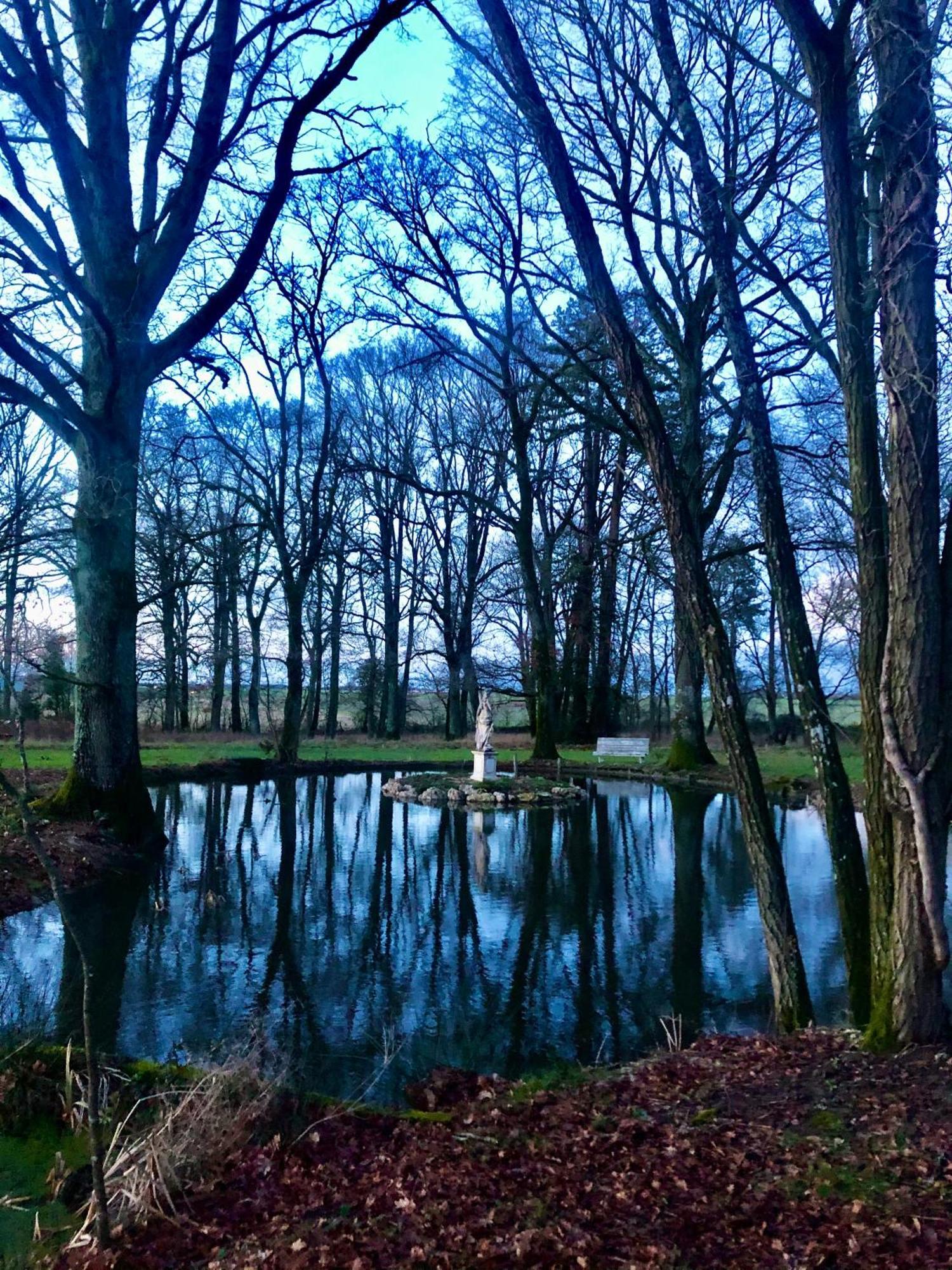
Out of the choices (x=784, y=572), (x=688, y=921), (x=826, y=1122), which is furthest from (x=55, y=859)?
(x=826, y=1122)

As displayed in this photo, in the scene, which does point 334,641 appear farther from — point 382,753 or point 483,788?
point 483,788

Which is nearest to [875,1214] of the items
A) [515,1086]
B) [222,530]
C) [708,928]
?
[515,1086]

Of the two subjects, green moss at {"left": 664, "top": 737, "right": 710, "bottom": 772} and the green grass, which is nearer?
the green grass

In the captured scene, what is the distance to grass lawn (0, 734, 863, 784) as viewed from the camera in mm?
21031

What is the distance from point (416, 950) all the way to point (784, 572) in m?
4.17

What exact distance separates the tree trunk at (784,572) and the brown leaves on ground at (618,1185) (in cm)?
96

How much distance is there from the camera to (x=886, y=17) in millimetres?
4559

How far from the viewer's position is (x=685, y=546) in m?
→ 5.80

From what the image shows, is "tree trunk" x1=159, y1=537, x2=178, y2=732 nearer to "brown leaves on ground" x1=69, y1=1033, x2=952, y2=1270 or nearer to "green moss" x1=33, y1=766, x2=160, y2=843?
"green moss" x1=33, y1=766, x2=160, y2=843

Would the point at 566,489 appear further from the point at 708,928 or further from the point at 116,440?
the point at 708,928

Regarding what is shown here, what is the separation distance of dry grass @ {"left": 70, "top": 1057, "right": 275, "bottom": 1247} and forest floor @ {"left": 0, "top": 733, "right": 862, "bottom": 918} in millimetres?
5542

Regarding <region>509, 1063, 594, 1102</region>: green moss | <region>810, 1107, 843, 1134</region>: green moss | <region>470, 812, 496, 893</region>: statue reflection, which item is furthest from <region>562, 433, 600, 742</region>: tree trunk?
<region>810, 1107, 843, 1134</region>: green moss

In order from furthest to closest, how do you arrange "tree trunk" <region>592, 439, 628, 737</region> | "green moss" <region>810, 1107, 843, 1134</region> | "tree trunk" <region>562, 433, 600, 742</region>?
"tree trunk" <region>562, 433, 600, 742</region> < "tree trunk" <region>592, 439, 628, 737</region> < "green moss" <region>810, 1107, 843, 1134</region>

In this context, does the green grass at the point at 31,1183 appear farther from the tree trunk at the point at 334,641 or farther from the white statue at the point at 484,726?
the tree trunk at the point at 334,641
